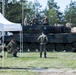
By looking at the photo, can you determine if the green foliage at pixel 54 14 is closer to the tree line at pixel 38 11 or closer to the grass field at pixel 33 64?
the tree line at pixel 38 11

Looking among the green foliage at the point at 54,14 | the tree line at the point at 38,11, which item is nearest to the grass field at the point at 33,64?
the tree line at the point at 38,11

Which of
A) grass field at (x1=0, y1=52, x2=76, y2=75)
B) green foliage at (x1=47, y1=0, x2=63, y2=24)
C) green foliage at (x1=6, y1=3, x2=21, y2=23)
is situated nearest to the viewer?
grass field at (x1=0, y1=52, x2=76, y2=75)

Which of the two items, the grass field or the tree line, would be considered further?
the tree line

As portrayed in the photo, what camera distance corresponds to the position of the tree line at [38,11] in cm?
6769

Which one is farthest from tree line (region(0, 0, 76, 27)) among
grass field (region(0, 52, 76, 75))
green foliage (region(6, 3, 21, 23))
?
grass field (region(0, 52, 76, 75))

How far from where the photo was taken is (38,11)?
330 feet

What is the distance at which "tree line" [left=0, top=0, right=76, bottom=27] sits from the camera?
67.7 m

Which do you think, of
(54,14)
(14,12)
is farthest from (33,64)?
(54,14)

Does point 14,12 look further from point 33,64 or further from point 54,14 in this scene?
point 33,64

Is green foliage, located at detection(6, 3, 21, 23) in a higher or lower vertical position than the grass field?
higher

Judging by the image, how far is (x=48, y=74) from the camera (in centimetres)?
1517

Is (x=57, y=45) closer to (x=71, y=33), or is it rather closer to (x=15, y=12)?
(x=71, y=33)

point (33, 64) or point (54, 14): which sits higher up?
point (54, 14)

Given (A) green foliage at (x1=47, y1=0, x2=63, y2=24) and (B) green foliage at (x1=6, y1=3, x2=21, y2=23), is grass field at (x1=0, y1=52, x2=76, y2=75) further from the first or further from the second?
(A) green foliage at (x1=47, y1=0, x2=63, y2=24)
